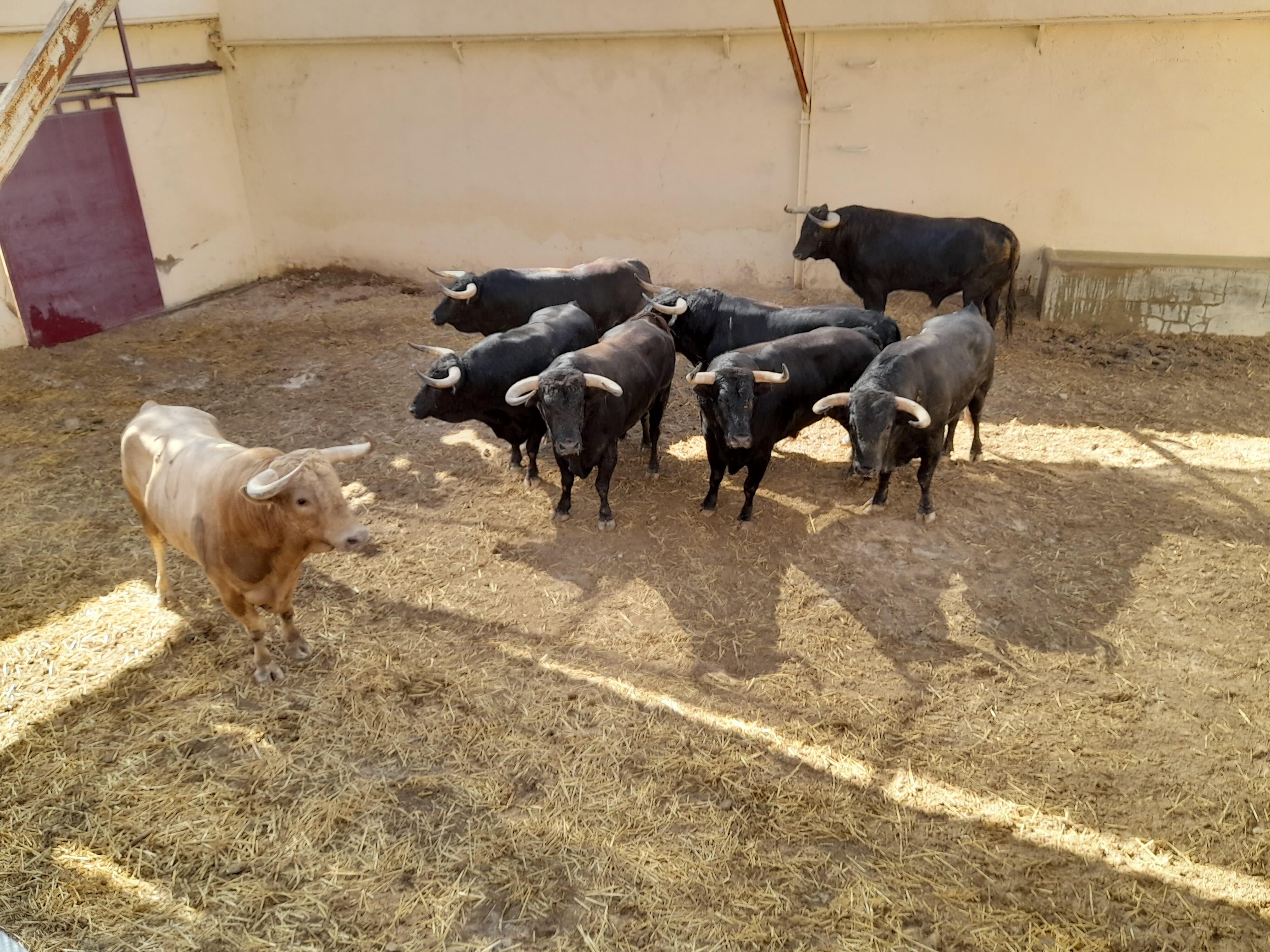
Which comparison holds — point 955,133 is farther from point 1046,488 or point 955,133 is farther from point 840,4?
point 1046,488

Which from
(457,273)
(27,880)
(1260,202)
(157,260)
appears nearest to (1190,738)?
(27,880)

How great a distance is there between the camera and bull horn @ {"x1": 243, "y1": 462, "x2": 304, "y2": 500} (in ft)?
13.6

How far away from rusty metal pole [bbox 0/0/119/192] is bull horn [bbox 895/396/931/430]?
17.5 feet

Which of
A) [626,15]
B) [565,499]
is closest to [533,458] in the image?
[565,499]

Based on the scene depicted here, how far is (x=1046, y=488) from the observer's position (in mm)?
7160

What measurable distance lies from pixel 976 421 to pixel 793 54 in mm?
4993

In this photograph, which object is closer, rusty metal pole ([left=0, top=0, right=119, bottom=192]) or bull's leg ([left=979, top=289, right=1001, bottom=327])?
rusty metal pole ([left=0, top=0, right=119, bottom=192])

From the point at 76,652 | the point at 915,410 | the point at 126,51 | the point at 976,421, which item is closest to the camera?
the point at 76,652

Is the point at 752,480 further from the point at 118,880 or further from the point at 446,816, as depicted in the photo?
the point at 118,880

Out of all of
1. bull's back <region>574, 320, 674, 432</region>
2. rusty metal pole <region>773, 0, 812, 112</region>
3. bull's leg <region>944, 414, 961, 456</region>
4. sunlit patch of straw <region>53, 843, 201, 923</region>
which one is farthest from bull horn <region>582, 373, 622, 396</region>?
rusty metal pole <region>773, 0, 812, 112</region>

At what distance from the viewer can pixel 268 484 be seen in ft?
13.9

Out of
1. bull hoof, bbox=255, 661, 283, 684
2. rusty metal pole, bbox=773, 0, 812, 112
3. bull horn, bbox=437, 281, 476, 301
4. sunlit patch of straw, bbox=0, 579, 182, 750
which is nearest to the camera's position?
sunlit patch of straw, bbox=0, 579, 182, 750

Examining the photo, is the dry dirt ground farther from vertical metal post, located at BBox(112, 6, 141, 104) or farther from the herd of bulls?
vertical metal post, located at BBox(112, 6, 141, 104)

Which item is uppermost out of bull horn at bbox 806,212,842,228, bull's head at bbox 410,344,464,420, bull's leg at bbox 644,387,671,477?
bull horn at bbox 806,212,842,228
